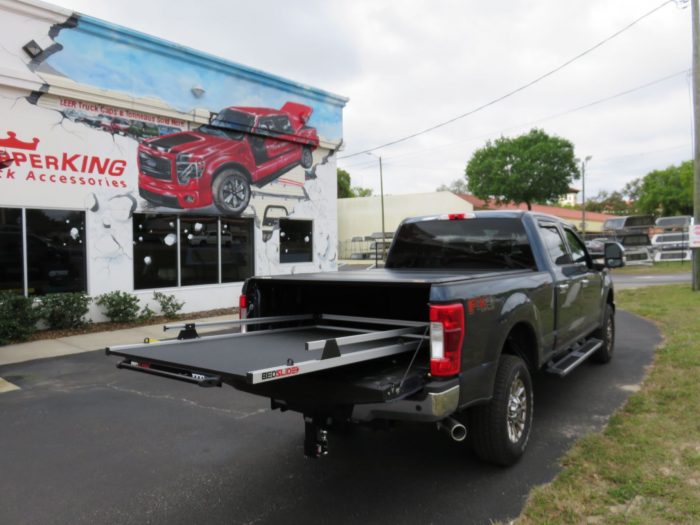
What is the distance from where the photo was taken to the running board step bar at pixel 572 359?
494 centimetres

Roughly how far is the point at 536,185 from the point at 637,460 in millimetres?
41981

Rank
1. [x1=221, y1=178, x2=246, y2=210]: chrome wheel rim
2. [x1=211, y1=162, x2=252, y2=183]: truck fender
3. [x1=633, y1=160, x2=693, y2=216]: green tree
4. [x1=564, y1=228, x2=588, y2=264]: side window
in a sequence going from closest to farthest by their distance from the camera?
1. [x1=564, y1=228, x2=588, y2=264]: side window
2. [x1=211, y1=162, x2=252, y2=183]: truck fender
3. [x1=221, y1=178, x2=246, y2=210]: chrome wheel rim
4. [x1=633, y1=160, x2=693, y2=216]: green tree

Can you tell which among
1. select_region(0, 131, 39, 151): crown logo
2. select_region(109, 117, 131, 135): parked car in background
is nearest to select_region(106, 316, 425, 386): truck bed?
select_region(0, 131, 39, 151): crown logo

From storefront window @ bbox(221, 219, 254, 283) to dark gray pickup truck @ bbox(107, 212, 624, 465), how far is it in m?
8.30

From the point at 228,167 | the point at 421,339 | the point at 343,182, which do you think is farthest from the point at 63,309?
the point at 343,182

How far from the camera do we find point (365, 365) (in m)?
3.65

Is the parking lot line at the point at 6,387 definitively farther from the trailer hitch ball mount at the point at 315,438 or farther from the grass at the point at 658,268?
the grass at the point at 658,268

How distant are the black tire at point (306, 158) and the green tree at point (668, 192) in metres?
57.0

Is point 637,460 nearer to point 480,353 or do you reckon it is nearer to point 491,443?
point 491,443

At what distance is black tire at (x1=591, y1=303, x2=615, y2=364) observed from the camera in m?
7.07

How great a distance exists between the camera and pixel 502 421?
383 centimetres

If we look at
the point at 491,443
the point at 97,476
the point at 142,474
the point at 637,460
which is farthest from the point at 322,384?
the point at 637,460

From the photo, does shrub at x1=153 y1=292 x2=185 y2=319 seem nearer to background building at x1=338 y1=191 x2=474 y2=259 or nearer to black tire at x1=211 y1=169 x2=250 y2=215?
black tire at x1=211 y1=169 x2=250 y2=215

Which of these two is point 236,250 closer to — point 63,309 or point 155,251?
point 155,251
